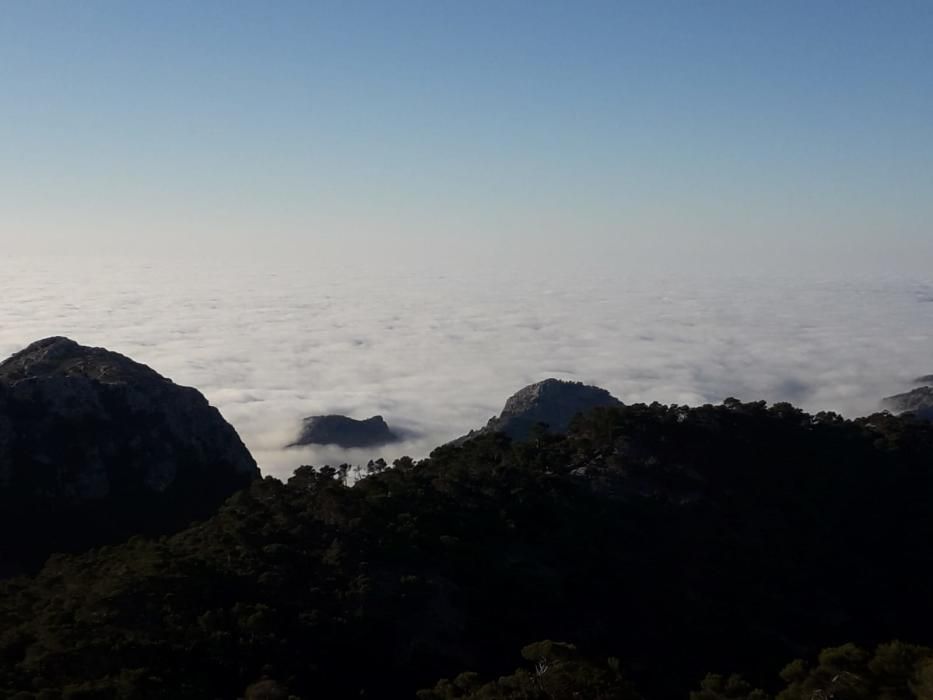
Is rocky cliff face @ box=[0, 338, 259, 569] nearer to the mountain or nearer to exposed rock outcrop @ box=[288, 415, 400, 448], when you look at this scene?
the mountain

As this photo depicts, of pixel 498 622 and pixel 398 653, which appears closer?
pixel 398 653

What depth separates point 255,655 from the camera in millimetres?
30969

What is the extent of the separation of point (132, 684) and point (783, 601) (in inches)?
1295

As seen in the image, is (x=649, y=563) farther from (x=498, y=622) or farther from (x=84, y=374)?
(x=84, y=374)

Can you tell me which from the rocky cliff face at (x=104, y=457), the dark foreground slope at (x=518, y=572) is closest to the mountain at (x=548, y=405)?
the rocky cliff face at (x=104, y=457)

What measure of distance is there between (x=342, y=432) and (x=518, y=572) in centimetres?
14681

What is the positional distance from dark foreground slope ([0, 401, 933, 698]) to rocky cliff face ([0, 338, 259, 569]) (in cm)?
2723

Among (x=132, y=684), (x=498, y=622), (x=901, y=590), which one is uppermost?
(x=132, y=684)

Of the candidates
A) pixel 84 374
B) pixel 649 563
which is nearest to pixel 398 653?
pixel 649 563

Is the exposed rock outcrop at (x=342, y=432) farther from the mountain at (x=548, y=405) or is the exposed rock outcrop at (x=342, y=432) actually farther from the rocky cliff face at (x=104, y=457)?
the rocky cliff face at (x=104, y=457)

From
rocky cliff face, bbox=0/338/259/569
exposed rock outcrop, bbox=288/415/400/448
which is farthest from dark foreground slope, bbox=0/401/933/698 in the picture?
exposed rock outcrop, bbox=288/415/400/448

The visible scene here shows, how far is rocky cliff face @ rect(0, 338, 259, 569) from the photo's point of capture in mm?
74312

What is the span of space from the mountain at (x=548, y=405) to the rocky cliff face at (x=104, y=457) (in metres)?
72.8

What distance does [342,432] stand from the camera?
18462 cm
